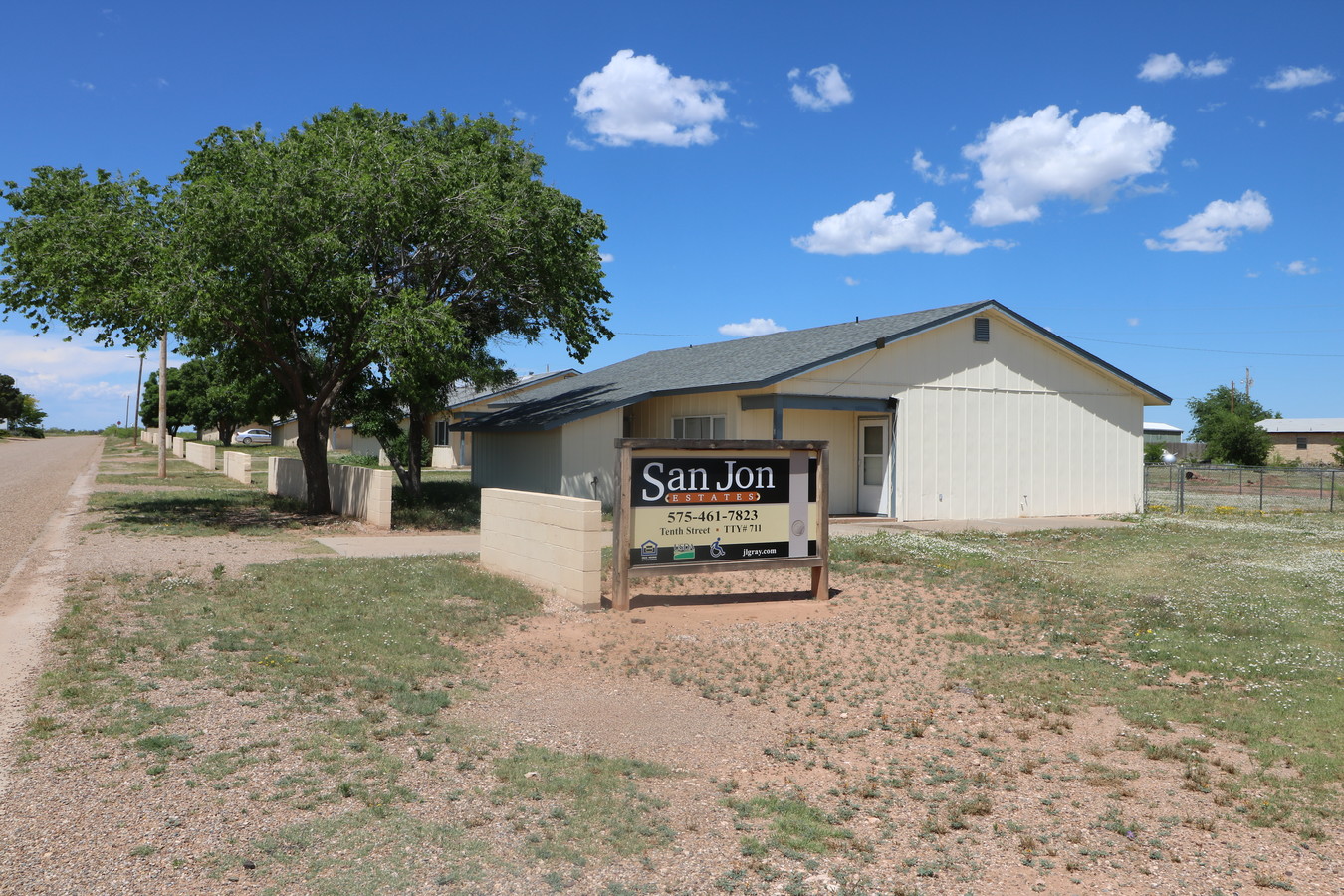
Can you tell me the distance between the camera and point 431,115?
24.4m

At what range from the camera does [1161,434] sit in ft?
254

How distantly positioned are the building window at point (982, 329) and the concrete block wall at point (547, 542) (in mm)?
13797

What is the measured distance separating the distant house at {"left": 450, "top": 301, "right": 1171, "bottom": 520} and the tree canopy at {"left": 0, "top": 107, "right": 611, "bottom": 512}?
3901 millimetres

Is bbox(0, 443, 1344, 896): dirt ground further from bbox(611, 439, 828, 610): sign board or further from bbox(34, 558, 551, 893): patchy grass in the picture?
Answer: bbox(611, 439, 828, 610): sign board

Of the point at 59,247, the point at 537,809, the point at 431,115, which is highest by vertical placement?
the point at 431,115

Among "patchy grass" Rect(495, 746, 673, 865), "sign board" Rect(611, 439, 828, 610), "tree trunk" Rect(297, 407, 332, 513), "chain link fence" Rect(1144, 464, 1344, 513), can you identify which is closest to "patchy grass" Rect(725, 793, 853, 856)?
"patchy grass" Rect(495, 746, 673, 865)

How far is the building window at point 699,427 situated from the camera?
74.2 feet

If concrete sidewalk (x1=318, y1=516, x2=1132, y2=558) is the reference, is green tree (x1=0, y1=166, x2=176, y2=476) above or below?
above

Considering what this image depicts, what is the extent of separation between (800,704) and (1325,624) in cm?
649

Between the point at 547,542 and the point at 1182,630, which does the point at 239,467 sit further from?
the point at 1182,630

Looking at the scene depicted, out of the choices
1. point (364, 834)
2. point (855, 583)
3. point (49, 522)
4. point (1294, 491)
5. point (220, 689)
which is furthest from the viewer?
point (1294, 491)

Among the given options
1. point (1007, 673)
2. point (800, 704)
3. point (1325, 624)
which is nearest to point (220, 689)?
point (800, 704)

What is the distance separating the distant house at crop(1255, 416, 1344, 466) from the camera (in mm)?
64438

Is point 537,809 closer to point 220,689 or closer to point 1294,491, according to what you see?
point 220,689
